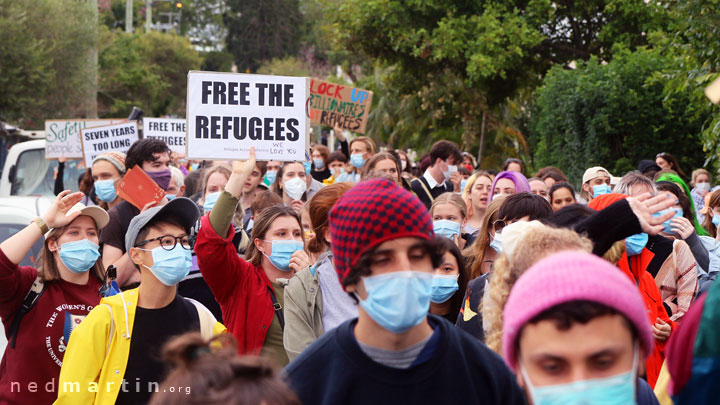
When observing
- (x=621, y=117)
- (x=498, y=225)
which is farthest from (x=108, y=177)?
(x=621, y=117)

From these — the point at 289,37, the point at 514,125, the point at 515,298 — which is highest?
the point at 515,298

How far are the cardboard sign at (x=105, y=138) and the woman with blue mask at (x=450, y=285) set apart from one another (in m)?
6.80

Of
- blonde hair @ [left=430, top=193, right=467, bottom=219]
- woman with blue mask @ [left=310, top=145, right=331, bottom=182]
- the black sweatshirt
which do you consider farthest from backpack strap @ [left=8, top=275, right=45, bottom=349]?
woman with blue mask @ [left=310, top=145, right=331, bottom=182]

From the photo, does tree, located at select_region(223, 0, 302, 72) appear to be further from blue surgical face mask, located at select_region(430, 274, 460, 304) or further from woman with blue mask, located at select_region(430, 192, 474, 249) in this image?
blue surgical face mask, located at select_region(430, 274, 460, 304)

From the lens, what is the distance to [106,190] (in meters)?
7.73

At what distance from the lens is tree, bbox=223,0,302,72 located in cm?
7631

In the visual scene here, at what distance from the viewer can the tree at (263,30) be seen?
76312mm

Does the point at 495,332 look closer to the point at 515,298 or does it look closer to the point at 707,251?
the point at 515,298

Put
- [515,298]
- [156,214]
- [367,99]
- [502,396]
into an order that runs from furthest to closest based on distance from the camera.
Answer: [367,99], [156,214], [502,396], [515,298]

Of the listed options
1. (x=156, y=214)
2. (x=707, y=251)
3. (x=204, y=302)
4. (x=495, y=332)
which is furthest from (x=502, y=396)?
(x=707, y=251)

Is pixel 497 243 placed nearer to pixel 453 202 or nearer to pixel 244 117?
pixel 453 202

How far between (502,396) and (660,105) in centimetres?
1468

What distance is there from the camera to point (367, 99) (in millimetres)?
12391

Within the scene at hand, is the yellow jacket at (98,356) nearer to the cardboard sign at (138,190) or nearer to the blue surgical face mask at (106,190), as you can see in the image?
the cardboard sign at (138,190)
